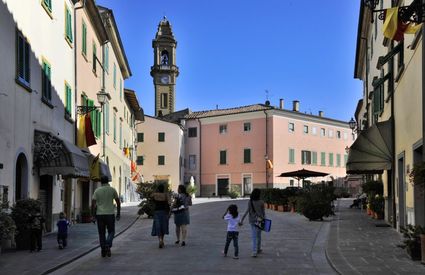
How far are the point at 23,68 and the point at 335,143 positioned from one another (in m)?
63.1

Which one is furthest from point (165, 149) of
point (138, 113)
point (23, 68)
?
point (23, 68)

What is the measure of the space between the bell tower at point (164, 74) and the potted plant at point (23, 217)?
3046 inches

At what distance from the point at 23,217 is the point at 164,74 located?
79158 mm

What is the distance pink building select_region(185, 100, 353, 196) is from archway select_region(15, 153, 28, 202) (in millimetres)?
50820

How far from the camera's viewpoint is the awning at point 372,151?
18.9 metres

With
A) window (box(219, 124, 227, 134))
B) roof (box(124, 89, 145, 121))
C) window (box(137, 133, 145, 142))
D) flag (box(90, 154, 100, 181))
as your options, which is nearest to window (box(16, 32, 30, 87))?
flag (box(90, 154, 100, 181))

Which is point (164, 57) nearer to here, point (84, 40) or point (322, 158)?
point (322, 158)

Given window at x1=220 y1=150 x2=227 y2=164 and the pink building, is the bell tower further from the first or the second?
window at x1=220 y1=150 x2=227 y2=164

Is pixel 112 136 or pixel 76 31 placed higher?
pixel 76 31

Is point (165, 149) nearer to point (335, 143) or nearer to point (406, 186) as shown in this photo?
point (335, 143)

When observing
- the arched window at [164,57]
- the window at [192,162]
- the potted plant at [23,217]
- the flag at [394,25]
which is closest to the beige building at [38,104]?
the potted plant at [23,217]

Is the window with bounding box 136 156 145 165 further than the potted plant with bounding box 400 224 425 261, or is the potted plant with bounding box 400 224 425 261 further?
the window with bounding box 136 156 145 165

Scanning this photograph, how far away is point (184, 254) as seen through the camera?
44.1 ft

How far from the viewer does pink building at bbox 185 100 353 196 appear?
67.1 m
